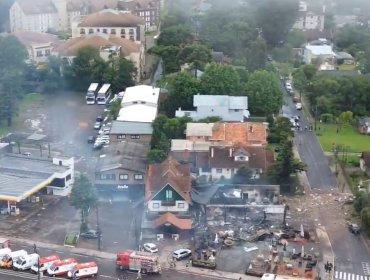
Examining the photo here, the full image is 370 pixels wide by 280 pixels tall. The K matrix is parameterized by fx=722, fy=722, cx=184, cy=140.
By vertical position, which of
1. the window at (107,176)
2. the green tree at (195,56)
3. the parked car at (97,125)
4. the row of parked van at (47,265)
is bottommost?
the parked car at (97,125)

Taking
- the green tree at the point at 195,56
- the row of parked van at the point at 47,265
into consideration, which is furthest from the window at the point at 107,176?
the green tree at the point at 195,56

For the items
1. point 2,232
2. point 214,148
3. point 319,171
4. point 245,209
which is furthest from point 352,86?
point 2,232

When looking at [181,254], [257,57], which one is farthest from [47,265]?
[257,57]

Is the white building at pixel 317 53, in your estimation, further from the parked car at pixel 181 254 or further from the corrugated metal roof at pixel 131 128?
the parked car at pixel 181 254

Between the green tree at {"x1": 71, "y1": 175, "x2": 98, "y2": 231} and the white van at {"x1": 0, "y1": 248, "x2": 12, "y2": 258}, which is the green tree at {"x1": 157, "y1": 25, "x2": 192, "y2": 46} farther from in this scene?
the white van at {"x1": 0, "y1": 248, "x2": 12, "y2": 258}

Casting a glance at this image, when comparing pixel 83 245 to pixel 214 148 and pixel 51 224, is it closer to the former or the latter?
pixel 51 224

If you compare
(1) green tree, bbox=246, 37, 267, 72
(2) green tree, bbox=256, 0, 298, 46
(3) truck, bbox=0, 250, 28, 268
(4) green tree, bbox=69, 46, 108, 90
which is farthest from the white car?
(2) green tree, bbox=256, 0, 298, 46

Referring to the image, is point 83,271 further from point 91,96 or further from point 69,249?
point 91,96
